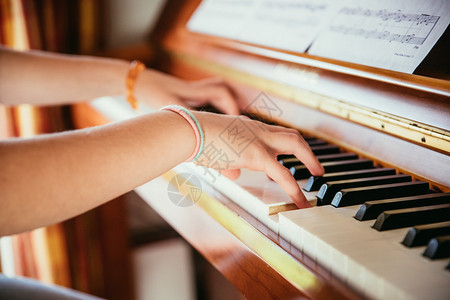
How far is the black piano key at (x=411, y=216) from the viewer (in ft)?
1.77

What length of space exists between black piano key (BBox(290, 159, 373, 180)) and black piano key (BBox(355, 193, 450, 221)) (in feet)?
0.45

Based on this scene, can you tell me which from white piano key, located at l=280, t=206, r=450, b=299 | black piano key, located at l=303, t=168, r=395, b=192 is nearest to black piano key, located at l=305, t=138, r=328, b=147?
black piano key, located at l=303, t=168, r=395, b=192

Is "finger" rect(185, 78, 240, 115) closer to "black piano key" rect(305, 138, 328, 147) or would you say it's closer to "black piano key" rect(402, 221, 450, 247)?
"black piano key" rect(305, 138, 328, 147)

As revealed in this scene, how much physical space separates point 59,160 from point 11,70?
0.65 metres

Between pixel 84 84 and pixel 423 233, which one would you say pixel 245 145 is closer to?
pixel 423 233

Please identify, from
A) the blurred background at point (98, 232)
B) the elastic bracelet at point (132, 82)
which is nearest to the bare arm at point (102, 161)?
the elastic bracelet at point (132, 82)

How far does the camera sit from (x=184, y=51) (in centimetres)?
141

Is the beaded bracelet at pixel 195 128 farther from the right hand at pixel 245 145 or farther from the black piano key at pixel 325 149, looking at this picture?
the black piano key at pixel 325 149

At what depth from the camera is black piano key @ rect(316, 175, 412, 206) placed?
0.63 metres

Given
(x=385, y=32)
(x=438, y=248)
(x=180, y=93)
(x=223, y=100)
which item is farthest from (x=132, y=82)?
(x=438, y=248)

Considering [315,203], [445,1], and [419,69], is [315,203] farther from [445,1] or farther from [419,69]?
[445,1]

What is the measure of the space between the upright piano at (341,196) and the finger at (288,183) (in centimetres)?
2

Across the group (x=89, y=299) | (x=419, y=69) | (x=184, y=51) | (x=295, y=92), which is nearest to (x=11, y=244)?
(x=184, y=51)

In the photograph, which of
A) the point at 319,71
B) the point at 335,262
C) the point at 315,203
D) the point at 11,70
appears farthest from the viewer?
the point at 11,70
